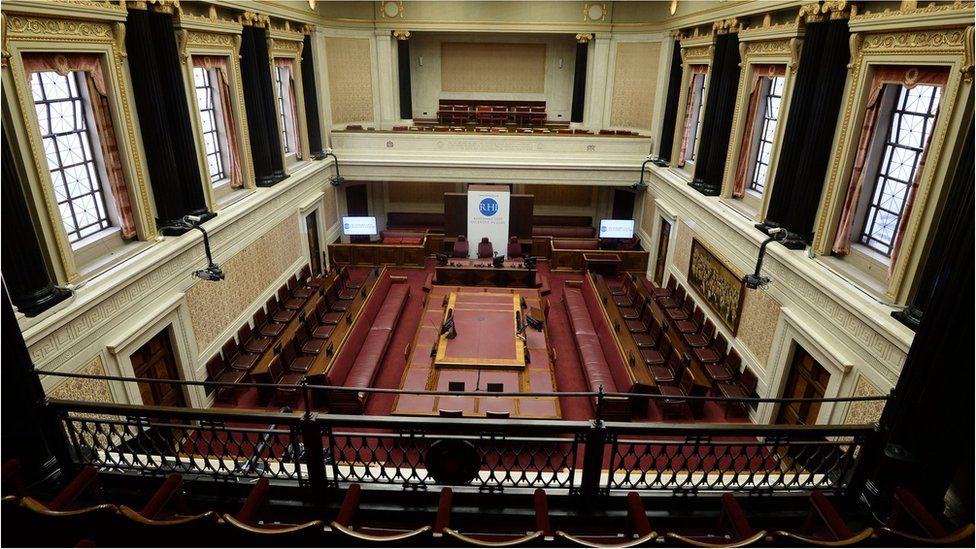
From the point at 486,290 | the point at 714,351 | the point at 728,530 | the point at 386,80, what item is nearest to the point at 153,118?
the point at 486,290

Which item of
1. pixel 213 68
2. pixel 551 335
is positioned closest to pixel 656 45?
pixel 551 335

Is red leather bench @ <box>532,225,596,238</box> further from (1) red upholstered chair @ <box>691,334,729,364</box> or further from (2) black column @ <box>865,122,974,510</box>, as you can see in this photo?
(2) black column @ <box>865,122,974,510</box>

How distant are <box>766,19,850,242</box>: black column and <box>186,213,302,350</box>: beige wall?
8819 millimetres

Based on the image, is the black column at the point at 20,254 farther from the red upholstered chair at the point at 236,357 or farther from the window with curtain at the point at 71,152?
the red upholstered chair at the point at 236,357

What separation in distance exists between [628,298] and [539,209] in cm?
697

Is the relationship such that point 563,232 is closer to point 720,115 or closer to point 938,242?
point 720,115

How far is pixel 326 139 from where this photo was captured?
547 inches

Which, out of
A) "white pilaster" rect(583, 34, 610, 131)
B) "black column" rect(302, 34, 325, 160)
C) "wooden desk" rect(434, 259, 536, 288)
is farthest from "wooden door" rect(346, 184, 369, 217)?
"white pilaster" rect(583, 34, 610, 131)

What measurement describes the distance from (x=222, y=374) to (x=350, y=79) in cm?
1020

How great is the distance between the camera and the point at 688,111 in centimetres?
1211

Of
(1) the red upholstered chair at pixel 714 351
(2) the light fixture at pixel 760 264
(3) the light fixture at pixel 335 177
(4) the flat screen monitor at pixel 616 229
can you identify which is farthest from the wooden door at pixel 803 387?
(3) the light fixture at pixel 335 177

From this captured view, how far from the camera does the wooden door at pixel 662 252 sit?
41.6 ft

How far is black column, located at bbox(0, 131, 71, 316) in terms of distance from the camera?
188 inches

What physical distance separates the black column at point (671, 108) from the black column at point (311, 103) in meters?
8.68
